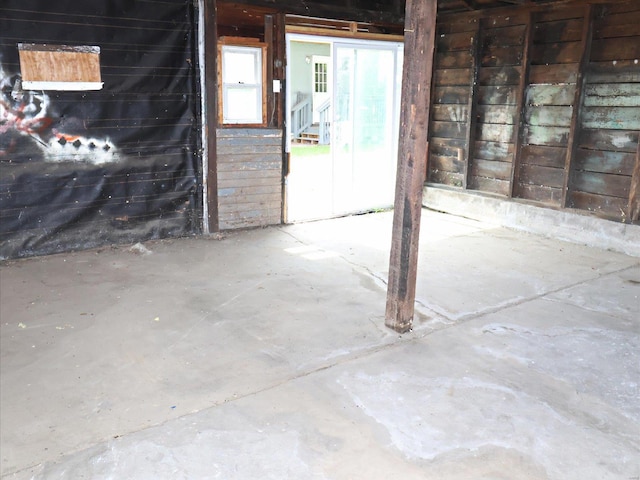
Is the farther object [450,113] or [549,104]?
[450,113]

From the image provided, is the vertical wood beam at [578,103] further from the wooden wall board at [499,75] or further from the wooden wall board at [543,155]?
the wooden wall board at [499,75]

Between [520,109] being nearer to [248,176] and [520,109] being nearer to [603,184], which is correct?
[603,184]

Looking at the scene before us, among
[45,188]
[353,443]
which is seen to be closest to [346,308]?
[353,443]

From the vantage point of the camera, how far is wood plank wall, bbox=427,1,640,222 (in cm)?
505

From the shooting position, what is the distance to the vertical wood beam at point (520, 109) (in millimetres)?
5660

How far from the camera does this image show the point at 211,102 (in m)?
5.40

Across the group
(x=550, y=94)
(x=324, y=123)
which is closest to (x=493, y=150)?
(x=550, y=94)

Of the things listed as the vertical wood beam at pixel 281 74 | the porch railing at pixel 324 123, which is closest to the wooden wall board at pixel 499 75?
the vertical wood beam at pixel 281 74

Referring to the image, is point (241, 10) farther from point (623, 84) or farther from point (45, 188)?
point (623, 84)

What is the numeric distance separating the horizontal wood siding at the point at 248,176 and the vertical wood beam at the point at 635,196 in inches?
138

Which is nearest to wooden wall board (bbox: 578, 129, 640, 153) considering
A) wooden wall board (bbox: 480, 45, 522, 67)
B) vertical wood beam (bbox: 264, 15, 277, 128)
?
wooden wall board (bbox: 480, 45, 522, 67)

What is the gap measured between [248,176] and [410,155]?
116 inches

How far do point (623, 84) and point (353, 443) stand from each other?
4.47m

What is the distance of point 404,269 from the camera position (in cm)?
331
